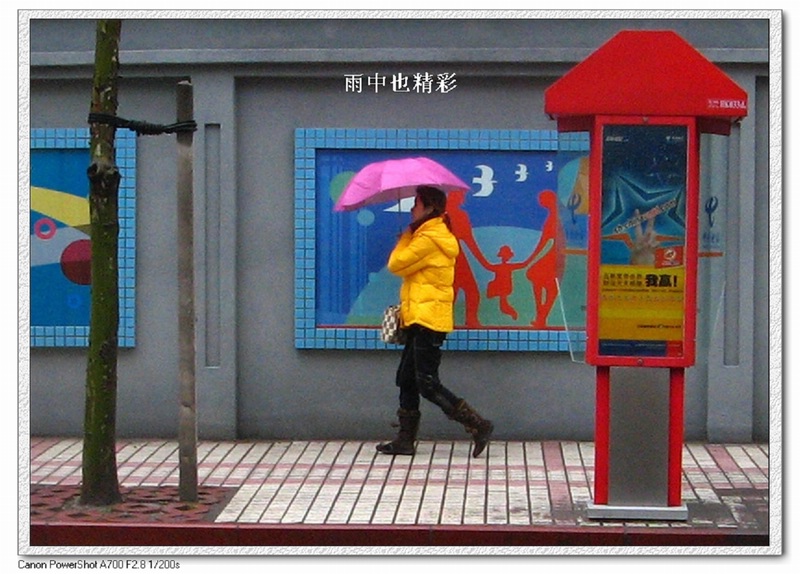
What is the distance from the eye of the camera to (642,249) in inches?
309

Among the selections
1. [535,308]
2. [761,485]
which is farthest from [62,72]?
[761,485]

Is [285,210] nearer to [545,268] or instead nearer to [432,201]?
[432,201]

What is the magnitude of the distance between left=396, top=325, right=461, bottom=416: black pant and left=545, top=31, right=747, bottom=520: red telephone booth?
1.71 metres

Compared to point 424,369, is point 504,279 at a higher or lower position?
higher

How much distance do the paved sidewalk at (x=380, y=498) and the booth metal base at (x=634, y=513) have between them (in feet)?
0.13

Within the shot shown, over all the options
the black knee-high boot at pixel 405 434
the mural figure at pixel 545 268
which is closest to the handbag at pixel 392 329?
the black knee-high boot at pixel 405 434

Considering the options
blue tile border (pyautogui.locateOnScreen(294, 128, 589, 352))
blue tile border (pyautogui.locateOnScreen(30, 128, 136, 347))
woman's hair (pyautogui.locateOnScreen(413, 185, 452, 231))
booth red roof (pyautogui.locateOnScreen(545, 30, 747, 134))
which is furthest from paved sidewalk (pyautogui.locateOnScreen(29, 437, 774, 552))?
booth red roof (pyautogui.locateOnScreen(545, 30, 747, 134))

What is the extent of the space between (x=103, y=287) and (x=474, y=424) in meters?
2.72

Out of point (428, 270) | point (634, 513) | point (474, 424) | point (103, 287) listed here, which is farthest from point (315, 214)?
point (634, 513)

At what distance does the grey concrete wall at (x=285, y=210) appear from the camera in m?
9.99

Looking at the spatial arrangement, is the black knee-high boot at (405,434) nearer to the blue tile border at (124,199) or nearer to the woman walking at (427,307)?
the woman walking at (427,307)

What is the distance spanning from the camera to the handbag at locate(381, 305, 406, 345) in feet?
31.5

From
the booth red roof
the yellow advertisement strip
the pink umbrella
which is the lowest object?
the yellow advertisement strip

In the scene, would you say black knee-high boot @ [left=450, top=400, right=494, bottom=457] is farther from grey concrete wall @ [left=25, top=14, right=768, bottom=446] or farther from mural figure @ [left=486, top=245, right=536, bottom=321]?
mural figure @ [left=486, top=245, right=536, bottom=321]
